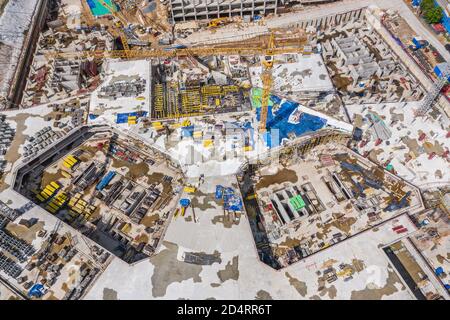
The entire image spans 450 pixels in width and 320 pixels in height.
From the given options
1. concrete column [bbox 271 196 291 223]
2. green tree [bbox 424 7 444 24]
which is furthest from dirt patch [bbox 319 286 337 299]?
green tree [bbox 424 7 444 24]

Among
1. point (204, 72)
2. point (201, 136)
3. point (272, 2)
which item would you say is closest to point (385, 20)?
point (272, 2)

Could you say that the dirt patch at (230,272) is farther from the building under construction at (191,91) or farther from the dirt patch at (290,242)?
the building under construction at (191,91)

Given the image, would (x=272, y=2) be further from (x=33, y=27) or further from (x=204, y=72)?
(x=33, y=27)

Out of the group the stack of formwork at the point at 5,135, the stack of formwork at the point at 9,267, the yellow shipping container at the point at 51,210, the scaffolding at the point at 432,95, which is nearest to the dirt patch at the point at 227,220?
the yellow shipping container at the point at 51,210

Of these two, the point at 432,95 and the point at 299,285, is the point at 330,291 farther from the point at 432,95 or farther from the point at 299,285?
the point at 432,95

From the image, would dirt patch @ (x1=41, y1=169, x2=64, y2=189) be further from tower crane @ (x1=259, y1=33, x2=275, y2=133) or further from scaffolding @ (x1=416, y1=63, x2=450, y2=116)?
scaffolding @ (x1=416, y1=63, x2=450, y2=116)

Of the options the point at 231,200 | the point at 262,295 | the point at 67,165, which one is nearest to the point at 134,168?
the point at 67,165
